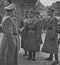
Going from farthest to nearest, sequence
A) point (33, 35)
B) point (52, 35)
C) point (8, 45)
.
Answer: point (33, 35) < point (52, 35) < point (8, 45)

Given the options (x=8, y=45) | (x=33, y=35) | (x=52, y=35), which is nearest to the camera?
(x=8, y=45)

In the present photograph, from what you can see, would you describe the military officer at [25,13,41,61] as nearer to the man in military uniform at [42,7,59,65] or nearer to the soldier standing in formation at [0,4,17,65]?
the man in military uniform at [42,7,59,65]

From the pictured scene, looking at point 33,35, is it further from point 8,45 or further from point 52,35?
point 8,45

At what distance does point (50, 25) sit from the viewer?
4.97 m

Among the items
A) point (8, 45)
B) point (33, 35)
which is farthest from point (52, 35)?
point (8, 45)

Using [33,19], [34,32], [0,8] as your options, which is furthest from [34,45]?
[0,8]

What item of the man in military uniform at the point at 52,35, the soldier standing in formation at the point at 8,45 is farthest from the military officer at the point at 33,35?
the soldier standing in formation at the point at 8,45

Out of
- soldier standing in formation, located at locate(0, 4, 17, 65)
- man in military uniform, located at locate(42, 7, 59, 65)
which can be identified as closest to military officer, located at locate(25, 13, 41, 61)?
man in military uniform, located at locate(42, 7, 59, 65)

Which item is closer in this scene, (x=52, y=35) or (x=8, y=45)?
(x=8, y=45)

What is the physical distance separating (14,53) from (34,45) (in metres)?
2.04

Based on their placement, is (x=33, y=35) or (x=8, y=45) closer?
(x=8, y=45)

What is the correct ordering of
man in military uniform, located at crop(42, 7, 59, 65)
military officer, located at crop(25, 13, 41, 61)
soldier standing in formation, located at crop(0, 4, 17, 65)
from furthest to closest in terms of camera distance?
military officer, located at crop(25, 13, 41, 61) < man in military uniform, located at crop(42, 7, 59, 65) < soldier standing in formation, located at crop(0, 4, 17, 65)

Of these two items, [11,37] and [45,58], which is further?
[45,58]

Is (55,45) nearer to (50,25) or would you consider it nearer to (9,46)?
(50,25)
